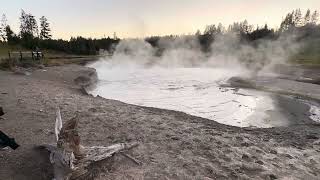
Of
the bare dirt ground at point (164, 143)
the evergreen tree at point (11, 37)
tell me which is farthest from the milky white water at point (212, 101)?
the evergreen tree at point (11, 37)

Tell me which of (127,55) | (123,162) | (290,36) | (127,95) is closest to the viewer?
(123,162)

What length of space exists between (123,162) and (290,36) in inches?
1983

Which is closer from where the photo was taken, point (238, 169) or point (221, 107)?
point (238, 169)

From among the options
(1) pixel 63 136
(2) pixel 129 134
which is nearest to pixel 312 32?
(2) pixel 129 134

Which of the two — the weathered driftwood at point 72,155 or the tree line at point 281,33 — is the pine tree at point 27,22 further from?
the weathered driftwood at point 72,155

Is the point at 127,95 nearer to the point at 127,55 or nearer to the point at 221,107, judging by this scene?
the point at 221,107

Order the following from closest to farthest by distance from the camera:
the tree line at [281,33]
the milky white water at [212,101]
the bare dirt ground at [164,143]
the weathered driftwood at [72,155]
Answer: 1. the weathered driftwood at [72,155]
2. the bare dirt ground at [164,143]
3. the milky white water at [212,101]
4. the tree line at [281,33]

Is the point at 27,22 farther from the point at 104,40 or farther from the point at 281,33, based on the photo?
the point at 281,33

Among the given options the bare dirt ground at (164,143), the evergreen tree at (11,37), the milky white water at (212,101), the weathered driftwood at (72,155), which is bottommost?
the milky white water at (212,101)

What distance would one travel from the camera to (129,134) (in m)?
11.0

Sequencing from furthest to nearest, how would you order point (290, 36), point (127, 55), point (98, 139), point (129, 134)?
point (127, 55), point (290, 36), point (129, 134), point (98, 139)

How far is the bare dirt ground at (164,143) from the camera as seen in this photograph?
8172 mm

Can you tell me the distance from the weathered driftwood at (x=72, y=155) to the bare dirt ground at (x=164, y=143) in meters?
0.38

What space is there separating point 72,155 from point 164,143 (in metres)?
3.74
